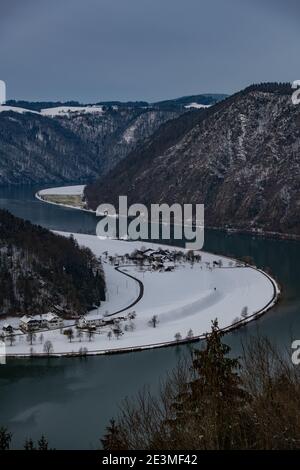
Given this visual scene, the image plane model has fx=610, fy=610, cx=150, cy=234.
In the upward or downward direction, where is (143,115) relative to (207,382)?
upward

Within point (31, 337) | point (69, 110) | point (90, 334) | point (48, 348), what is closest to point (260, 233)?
point (90, 334)

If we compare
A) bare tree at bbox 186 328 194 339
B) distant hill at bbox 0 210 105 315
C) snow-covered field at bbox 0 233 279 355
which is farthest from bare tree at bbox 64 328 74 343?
bare tree at bbox 186 328 194 339

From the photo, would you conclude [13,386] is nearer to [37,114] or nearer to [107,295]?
[107,295]

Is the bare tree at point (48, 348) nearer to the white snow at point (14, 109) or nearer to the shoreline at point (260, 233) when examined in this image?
the shoreline at point (260, 233)
